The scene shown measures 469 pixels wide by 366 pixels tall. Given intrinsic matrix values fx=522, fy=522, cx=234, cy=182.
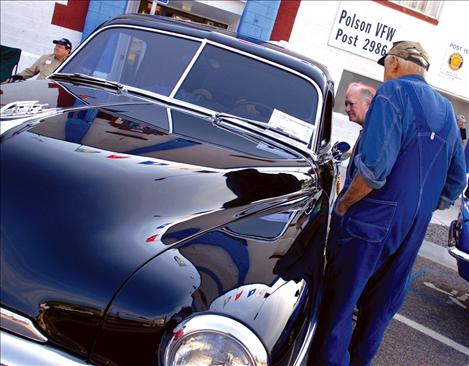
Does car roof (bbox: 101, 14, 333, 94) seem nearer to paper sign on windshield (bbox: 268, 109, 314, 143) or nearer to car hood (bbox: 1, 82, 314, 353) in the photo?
paper sign on windshield (bbox: 268, 109, 314, 143)

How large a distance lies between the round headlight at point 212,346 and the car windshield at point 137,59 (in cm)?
170

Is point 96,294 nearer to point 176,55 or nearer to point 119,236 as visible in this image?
point 119,236

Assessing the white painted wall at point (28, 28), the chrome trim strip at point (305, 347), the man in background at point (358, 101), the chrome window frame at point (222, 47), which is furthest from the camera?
the white painted wall at point (28, 28)

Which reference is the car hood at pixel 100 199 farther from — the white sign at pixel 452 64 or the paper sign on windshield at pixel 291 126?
the white sign at pixel 452 64

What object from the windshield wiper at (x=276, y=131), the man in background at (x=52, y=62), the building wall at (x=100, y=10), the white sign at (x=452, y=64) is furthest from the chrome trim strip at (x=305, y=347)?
the white sign at (x=452, y=64)

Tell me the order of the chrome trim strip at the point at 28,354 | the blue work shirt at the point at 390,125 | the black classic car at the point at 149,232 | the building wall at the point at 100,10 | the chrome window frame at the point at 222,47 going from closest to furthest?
the chrome trim strip at the point at 28,354 < the black classic car at the point at 149,232 < the blue work shirt at the point at 390,125 < the chrome window frame at the point at 222,47 < the building wall at the point at 100,10

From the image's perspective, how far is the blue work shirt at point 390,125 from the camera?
246 centimetres

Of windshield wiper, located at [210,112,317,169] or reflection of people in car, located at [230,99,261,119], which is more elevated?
reflection of people in car, located at [230,99,261,119]

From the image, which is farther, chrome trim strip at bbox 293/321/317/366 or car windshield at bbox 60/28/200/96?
car windshield at bbox 60/28/200/96

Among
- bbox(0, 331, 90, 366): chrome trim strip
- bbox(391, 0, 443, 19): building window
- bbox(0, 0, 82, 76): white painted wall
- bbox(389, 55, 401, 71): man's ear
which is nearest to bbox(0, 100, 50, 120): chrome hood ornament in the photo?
bbox(0, 331, 90, 366): chrome trim strip

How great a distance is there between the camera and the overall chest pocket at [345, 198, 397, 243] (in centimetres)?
256

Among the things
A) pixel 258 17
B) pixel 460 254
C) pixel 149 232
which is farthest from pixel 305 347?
pixel 258 17

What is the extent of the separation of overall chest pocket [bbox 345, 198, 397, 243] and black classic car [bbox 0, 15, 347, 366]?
182mm

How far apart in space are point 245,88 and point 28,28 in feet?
32.2
